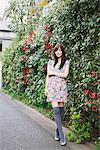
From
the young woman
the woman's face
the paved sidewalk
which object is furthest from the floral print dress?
the paved sidewalk

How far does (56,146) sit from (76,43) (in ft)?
6.67

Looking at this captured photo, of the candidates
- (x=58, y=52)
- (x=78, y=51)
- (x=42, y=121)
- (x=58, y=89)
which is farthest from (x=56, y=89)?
(x=42, y=121)

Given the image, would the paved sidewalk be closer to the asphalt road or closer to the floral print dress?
the asphalt road

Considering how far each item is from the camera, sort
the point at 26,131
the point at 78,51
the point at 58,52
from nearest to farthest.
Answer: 1. the point at 58,52
2. the point at 78,51
3. the point at 26,131

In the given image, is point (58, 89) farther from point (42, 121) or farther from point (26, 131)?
point (42, 121)

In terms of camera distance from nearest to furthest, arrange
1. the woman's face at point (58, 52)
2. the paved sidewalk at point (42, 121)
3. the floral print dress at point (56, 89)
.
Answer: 1. the paved sidewalk at point (42, 121)
2. the floral print dress at point (56, 89)
3. the woman's face at point (58, 52)

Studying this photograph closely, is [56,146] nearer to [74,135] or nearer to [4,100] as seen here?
[74,135]

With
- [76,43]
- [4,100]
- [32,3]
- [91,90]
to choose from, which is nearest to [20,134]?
[91,90]

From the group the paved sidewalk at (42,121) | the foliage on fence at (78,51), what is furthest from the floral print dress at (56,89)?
the paved sidewalk at (42,121)

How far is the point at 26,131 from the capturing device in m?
6.37

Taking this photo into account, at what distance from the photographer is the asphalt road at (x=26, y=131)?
5314mm

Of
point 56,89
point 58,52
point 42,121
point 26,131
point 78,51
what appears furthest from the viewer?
point 42,121

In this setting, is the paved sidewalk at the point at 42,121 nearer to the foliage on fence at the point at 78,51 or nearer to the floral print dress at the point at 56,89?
the foliage on fence at the point at 78,51

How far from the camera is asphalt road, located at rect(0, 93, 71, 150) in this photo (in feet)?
17.4
